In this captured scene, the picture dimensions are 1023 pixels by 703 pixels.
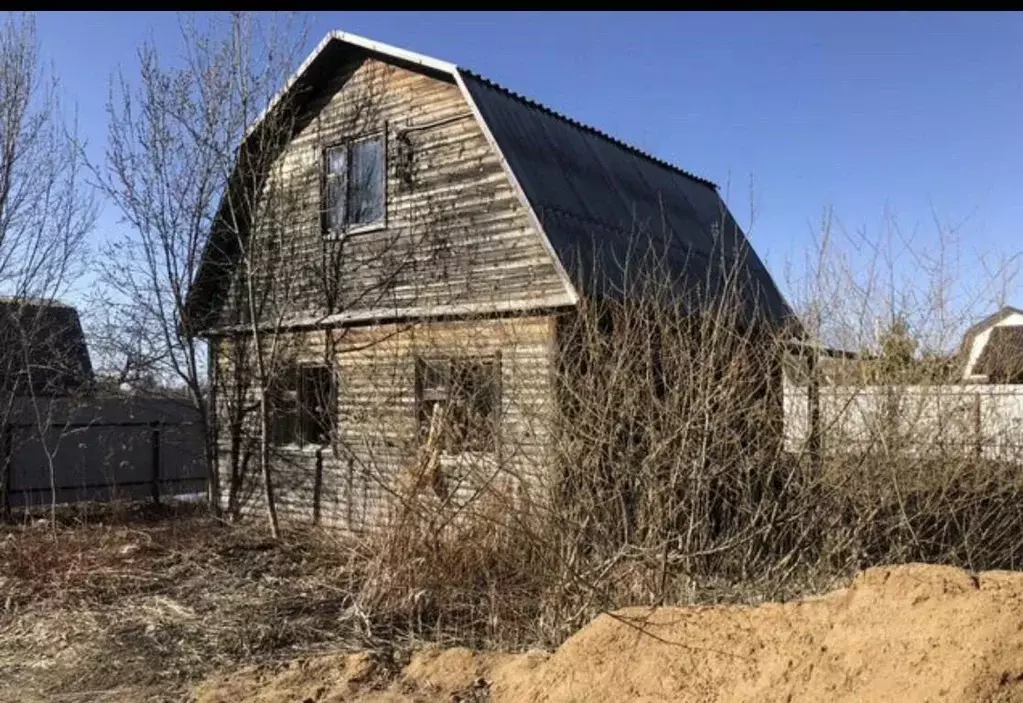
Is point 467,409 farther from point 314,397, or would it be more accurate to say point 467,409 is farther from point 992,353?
point 314,397

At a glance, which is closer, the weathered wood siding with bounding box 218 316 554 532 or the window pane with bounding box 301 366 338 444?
the weathered wood siding with bounding box 218 316 554 532

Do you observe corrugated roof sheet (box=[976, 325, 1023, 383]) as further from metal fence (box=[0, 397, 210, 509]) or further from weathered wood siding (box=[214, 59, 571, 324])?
metal fence (box=[0, 397, 210, 509])

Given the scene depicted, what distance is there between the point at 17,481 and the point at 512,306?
12036 mm

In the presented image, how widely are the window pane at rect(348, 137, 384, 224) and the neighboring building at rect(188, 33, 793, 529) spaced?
0.08ft

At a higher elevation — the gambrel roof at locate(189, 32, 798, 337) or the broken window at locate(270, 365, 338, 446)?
the gambrel roof at locate(189, 32, 798, 337)

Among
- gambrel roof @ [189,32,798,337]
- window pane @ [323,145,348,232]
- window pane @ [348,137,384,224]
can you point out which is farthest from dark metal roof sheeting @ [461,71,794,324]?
window pane @ [323,145,348,232]

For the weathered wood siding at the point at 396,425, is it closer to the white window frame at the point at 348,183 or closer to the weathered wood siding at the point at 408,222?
the weathered wood siding at the point at 408,222

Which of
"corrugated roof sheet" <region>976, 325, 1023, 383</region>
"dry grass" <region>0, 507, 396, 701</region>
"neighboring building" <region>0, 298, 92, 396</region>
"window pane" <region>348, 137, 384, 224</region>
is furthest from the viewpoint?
"neighboring building" <region>0, 298, 92, 396</region>

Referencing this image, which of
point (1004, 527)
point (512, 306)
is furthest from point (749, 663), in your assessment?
point (512, 306)

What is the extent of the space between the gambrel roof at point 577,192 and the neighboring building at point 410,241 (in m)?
0.03

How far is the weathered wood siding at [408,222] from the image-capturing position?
1042 cm

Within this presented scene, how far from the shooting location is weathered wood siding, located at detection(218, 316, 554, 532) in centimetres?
663

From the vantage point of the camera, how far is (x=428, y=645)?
19.6ft

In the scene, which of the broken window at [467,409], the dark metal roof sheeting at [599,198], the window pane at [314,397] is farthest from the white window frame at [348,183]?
the broken window at [467,409]
